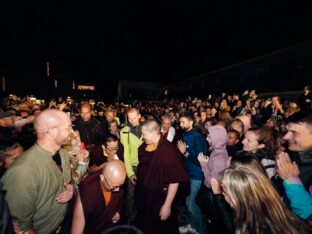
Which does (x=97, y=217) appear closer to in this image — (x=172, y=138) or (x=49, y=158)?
(x=49, y=158)

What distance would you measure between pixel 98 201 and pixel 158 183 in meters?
1.02

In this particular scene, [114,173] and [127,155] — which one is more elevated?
[114,173]

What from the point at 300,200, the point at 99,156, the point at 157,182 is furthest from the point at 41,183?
the point at 300,200

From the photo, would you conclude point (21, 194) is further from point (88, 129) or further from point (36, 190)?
point (88, 129)

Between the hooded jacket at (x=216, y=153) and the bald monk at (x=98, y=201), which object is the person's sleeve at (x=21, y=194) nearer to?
the bald monk at (x=98, y=201)

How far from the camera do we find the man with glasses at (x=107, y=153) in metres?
4.61

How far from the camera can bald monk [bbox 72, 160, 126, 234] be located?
7.95 ft

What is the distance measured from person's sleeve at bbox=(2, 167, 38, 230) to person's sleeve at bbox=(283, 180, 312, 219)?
2578mm

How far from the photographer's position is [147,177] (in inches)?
129

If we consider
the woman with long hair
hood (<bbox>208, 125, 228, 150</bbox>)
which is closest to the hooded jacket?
hood (<bbox>208, 125, 228, 150</bbox>)

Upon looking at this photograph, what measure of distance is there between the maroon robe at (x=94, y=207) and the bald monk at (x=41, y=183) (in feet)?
1.13

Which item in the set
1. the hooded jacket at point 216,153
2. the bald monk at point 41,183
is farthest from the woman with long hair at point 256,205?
the bald monk at point 41,183

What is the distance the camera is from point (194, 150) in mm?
4223

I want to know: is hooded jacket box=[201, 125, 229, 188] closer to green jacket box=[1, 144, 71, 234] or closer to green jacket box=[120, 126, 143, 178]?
green jacket box=[120, 126, 143, 178]
